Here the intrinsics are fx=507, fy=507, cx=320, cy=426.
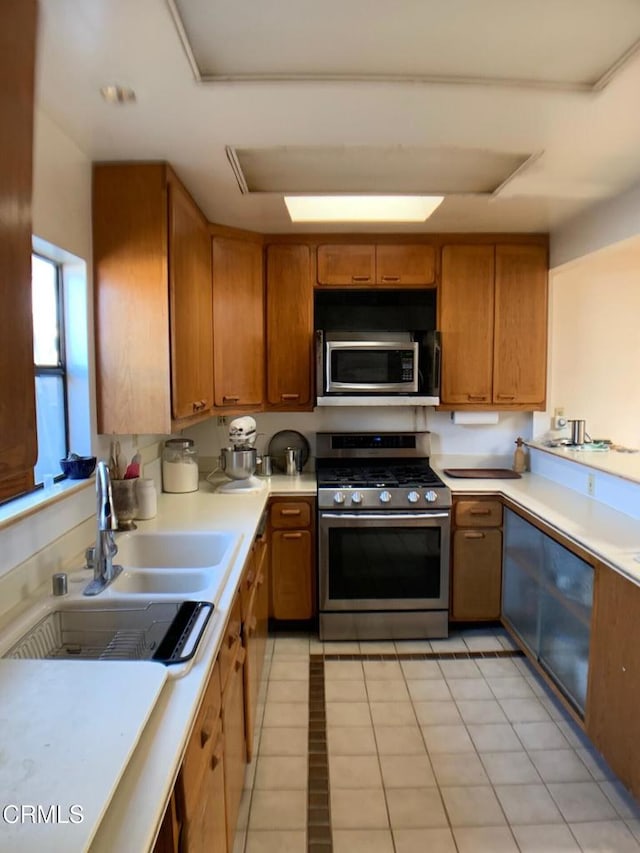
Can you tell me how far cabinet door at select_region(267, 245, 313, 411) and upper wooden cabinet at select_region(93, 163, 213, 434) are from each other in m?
1.04

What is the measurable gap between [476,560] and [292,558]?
1078 mm

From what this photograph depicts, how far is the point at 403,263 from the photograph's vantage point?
3.13 m

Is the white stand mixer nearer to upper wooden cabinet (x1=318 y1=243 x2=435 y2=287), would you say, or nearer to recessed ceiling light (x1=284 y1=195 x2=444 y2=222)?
upper wooden cabinet (x1=318 y1=243 x2=435 y2=287)

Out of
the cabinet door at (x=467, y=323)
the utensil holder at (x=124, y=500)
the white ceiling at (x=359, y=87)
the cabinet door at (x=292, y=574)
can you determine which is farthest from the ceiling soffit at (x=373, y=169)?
the cabinet door at (x=292, y=574)

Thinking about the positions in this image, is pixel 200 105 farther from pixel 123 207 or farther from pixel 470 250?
pixel 470 250

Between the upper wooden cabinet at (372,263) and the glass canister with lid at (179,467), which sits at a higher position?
the upper wooden cabinet at (372,263)

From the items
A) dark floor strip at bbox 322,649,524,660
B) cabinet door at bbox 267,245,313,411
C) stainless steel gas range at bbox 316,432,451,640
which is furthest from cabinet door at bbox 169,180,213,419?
dark floor strip at bbox 322,649,524,660

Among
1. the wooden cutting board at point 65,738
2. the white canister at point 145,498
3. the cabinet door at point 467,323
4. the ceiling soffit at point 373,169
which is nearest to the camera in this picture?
the wooden cutting board at point 65,738

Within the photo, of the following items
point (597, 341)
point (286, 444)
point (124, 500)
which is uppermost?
point (597, 341)

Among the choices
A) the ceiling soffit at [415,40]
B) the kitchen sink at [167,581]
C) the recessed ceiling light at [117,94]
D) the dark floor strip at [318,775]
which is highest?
the ceiling soffit at [415,40]

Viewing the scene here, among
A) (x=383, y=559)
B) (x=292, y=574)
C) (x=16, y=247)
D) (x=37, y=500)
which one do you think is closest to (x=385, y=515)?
(x=383, y=559)

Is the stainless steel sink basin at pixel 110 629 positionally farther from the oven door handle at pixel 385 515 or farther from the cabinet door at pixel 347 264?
the cabinet door at pixel 347 264

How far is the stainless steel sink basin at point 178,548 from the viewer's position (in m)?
2.03

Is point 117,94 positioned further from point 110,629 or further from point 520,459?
point 520,459
